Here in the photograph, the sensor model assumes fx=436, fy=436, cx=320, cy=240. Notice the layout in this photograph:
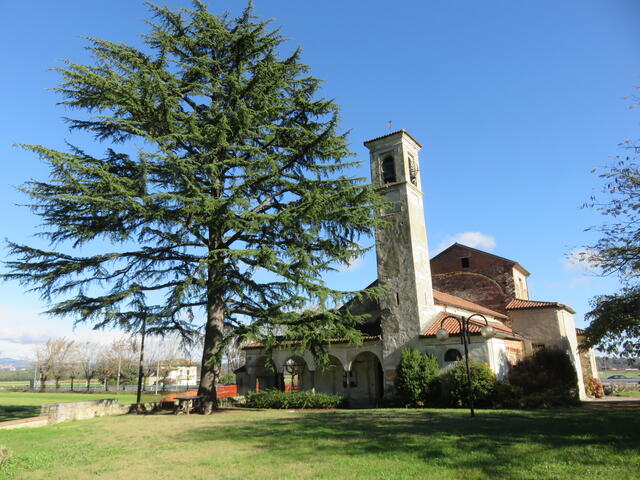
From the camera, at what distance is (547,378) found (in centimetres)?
2098

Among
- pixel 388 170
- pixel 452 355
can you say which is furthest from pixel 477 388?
pixel 388 170

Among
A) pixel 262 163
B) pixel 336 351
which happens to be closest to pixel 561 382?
pixel 336 351

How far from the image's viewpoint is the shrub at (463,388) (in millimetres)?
19109

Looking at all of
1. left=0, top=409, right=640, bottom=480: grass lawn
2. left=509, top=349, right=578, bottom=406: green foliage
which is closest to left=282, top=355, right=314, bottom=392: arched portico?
left=509, top=349, right=578, bottom=406: green foliage

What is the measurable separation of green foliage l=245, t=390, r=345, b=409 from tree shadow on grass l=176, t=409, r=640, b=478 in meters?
7.40

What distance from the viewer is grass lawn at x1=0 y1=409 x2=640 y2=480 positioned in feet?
22.8

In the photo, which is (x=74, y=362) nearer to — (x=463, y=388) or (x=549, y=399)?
(x=463, y=388)

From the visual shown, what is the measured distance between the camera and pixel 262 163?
1689 cm

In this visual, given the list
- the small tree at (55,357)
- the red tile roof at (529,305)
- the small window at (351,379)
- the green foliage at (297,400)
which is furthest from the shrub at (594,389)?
the small tree at (55,357)

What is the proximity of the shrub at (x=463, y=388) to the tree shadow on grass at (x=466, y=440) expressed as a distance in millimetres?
5899

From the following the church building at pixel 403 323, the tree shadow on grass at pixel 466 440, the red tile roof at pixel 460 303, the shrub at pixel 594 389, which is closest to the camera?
the tree shadow on grass at pixel 466 440

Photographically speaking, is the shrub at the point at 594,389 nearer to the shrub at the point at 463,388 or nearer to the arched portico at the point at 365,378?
the shrub at the point at 463,388

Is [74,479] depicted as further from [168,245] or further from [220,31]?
[220,31]

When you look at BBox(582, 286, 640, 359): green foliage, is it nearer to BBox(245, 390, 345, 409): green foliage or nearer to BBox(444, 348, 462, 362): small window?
BBox(444, 348, 462, 362): small window
